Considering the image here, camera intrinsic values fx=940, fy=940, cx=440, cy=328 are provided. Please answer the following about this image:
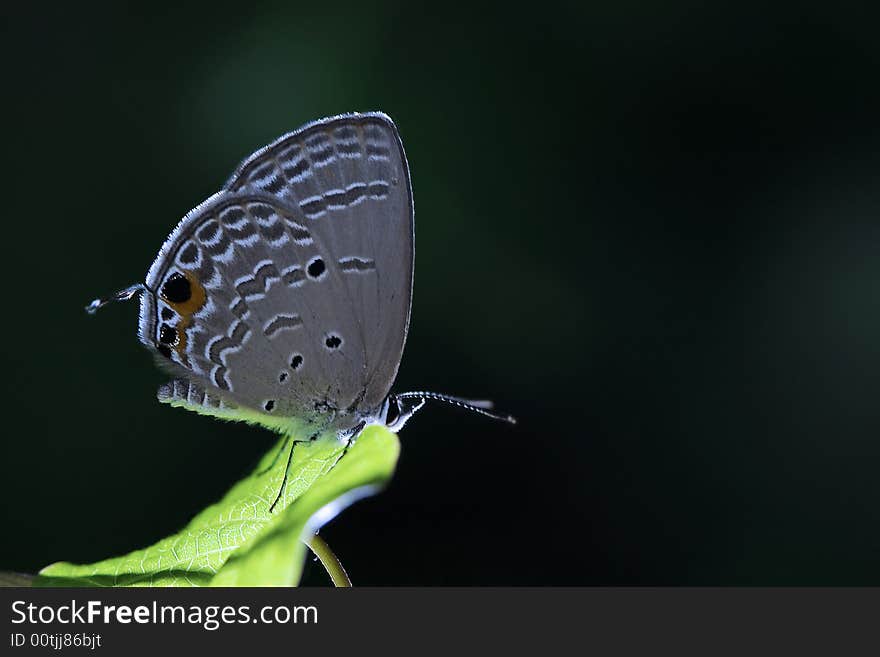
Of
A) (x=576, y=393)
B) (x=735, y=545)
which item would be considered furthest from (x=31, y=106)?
(x=735, y=545)

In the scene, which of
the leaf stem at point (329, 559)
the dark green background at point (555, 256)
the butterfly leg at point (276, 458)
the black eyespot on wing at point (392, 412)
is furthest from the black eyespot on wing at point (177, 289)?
the leaf stem at point (329, 559)

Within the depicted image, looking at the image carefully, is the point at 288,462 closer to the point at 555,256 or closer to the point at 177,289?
the point at 177,289

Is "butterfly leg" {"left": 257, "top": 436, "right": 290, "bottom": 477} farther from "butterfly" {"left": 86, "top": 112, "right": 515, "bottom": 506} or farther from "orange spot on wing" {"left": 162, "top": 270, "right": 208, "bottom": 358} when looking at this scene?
"orange spot on wing" {"left": 162, "top": 270, "right": 208, "bottom": 358}

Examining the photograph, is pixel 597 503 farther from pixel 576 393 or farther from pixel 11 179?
pixel 11 179

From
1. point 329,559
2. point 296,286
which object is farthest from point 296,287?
point 329,559

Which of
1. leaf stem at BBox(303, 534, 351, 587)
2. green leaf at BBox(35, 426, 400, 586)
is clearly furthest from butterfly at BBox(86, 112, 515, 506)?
leaf stem at BBox(303, 534, 351, 587)
